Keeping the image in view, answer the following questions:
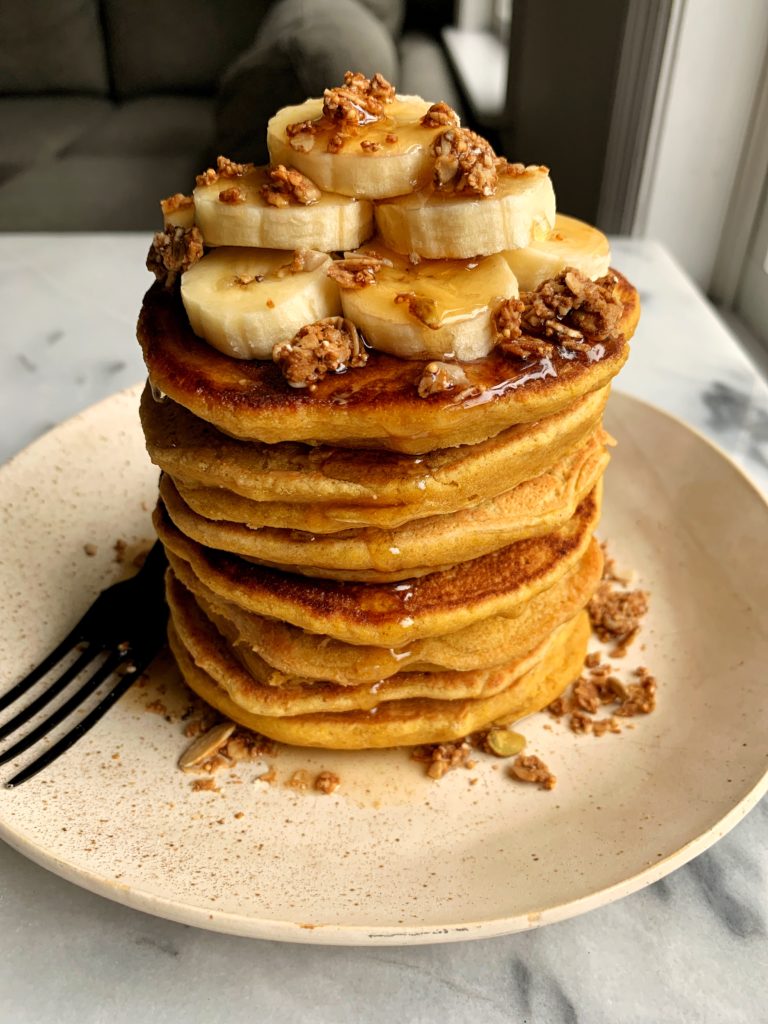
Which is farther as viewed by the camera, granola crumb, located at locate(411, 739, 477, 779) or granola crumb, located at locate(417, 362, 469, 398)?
granola crumb, located at locate(411, 739, 477, 779)

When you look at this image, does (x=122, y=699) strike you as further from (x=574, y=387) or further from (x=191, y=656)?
(x=574, y=387)

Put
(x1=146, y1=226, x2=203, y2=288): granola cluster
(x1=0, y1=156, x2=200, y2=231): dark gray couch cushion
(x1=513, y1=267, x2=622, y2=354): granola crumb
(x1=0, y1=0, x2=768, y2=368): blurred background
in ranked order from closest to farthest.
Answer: (x1=513, y1=267, x2=622, y2=354): granola crumb < (x1=146, y1=226, x2=203, y2=288): granola cluster < (x1=0, y1=0, x2=768, y2=368): blurred background < (x1=0, y1=156, x2=200, y2=231): dark gray couch cushion

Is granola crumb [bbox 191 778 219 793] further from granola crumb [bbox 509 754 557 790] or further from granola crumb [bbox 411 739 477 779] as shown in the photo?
granola crumb [bbox 509 754 557 790]

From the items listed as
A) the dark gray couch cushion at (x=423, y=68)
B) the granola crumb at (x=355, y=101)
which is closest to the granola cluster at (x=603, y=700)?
the granola crumb at (x=355, y=101)

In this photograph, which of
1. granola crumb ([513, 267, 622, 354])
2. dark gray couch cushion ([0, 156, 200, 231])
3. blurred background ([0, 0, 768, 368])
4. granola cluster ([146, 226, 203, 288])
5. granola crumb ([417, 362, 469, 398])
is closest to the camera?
granola crumb ([417, 362, 469, 398])

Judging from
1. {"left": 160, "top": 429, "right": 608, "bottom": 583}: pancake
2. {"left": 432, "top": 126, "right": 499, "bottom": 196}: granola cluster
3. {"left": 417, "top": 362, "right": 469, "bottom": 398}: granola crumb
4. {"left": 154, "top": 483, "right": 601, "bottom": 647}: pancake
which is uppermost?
{"left": 432, "top": 126, "right": 499, "bottom": 196}: granola cluster

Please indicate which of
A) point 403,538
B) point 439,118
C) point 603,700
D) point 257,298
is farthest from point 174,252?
point 603,700

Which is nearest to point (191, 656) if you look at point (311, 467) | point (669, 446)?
point (311, 467)

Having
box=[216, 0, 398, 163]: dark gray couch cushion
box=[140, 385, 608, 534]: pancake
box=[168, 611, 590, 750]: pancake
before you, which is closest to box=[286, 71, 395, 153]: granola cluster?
box=[140, 385, 608, 534]: pancake
